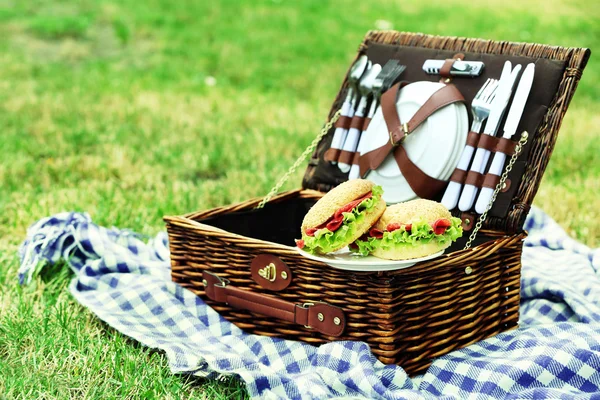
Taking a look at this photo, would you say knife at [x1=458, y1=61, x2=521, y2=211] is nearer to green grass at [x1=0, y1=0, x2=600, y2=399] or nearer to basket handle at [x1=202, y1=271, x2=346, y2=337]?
basket handle at [x1=202, y1=271, x2=346, y2=337]

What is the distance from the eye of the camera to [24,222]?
2758mm

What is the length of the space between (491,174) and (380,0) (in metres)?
5.62

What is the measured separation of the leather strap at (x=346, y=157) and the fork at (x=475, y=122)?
14.7 inches

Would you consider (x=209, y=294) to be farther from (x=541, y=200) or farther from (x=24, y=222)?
(x=541, y=200)

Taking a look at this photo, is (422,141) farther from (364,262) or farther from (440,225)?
(364,262)

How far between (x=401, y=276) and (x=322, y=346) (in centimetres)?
26

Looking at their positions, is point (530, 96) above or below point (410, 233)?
above

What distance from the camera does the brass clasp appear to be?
1.82 m

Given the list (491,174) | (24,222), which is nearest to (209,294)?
(491,174)

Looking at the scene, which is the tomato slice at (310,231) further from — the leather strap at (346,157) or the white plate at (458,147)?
the leather strap at (346,157)

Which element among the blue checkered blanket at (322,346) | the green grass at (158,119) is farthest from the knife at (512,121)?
the green grass at (158,119)

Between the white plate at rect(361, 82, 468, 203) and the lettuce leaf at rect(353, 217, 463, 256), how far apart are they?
505 mm

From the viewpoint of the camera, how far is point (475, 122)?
214 cm

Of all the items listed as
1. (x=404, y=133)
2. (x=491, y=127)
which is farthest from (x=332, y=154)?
(x=491, y=127)
